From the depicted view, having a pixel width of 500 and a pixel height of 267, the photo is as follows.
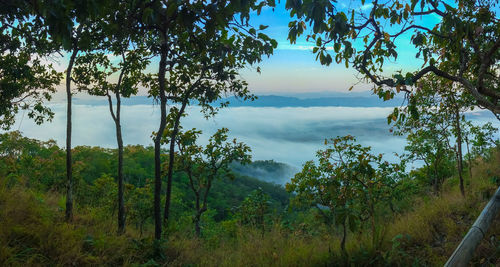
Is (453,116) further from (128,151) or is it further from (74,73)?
(128,151)

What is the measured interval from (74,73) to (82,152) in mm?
18604

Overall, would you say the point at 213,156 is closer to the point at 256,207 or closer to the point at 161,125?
the point at 256,207

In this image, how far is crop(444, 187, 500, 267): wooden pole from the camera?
1811 millimetres

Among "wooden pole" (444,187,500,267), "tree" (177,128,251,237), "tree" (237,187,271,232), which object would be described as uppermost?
"wooden pole" (444,187,500,267)

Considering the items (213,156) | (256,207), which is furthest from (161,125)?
(256,207)

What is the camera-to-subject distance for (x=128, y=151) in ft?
88.9

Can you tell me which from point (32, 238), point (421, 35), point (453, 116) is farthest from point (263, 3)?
point (453, 116)

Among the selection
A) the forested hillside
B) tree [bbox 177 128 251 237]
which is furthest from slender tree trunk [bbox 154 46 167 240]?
tree [bbox 177 128 251 237]

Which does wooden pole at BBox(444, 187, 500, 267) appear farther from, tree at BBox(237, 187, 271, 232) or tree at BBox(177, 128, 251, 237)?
tree at BBox(177, 128, 251, 237)

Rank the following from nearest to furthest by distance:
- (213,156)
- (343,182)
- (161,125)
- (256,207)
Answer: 1. (343,182)
2. (161,125)
3. (213,156)
4. (256,207)

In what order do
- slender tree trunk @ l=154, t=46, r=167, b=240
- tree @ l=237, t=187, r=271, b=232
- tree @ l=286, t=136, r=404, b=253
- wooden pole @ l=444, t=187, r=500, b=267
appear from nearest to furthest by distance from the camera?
wooden pole @ l=444, t=187, r=500, b=267
tree @ l=286, t=136, r=404, b=253
slender tree trunk @ l=154, t=46, r=167, b=240
tree @ l=237, t=187, r=271, b=232

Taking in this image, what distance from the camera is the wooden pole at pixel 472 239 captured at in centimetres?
181

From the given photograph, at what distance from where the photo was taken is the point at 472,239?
1.93m

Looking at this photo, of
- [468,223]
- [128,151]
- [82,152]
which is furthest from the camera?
[128,151]
